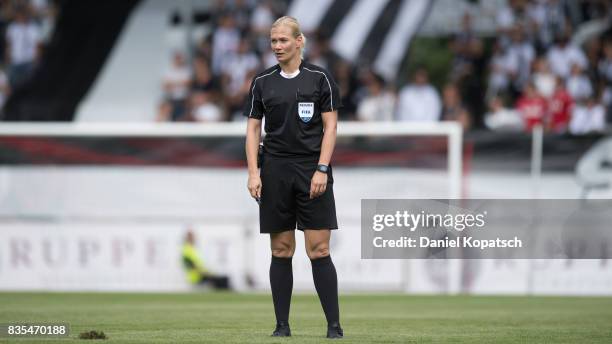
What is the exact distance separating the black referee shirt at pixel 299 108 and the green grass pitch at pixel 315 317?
49.0 inches

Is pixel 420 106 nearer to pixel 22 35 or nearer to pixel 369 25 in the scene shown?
pixel 369 25

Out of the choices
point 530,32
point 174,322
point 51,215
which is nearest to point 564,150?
point 530,32

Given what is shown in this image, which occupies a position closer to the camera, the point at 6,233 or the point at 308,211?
the point at 308,211

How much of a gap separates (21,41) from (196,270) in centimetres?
679

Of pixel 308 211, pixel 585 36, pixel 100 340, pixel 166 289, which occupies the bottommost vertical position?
pixel 166 289

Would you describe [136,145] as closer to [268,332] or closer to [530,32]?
[530,32]

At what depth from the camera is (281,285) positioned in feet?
27.2

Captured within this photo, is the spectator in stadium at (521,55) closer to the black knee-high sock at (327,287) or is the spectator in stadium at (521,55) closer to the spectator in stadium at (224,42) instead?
the spectator in stadium at (224,42)

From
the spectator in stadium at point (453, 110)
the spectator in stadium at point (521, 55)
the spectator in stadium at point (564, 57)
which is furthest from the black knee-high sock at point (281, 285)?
the spectator in stadium at point (521, 55)

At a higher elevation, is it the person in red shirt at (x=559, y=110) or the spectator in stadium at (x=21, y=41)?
the spectator in stadium at (x=21, y=41)

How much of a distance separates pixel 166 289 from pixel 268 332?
28.1ft

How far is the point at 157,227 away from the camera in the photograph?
57.0 feet

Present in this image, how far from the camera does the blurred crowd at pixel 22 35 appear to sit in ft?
69.2

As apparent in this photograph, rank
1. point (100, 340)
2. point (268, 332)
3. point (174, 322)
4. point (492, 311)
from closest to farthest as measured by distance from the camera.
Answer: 1. point (100, 340)
2. point (268, 332)
3. point (174, 322)
4. point (492, 311)
